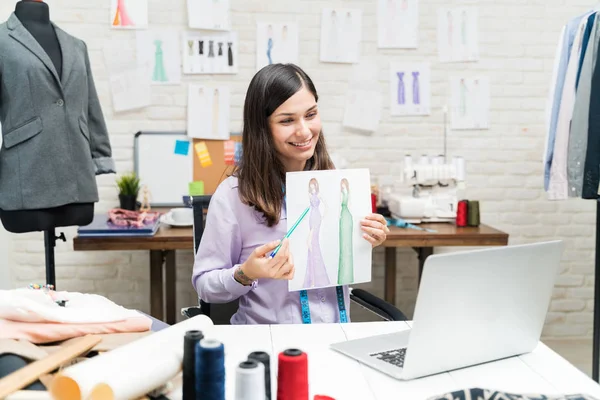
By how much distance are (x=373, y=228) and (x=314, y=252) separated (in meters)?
0.17

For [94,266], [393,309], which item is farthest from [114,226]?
[393,309]

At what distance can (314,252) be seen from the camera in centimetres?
171

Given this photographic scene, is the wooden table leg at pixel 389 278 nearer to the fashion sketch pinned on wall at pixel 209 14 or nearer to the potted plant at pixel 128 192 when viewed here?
the potted plant at pixel 128 192

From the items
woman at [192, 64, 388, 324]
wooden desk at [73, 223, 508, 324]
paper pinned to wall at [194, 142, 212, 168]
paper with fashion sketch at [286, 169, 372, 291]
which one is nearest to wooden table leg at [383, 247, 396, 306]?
wooden desk at [73, 223, 508, 324]

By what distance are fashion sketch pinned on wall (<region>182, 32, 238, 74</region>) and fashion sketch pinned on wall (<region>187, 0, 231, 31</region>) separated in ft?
0.17

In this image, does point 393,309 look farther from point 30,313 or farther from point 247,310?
point 30,313

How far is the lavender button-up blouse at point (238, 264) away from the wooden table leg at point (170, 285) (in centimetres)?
160

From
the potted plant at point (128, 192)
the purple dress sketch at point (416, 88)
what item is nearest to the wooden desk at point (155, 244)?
the potted plant at point (128, 192)

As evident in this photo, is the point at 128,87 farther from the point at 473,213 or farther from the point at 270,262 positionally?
the point at 270,262

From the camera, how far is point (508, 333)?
1.36 metres

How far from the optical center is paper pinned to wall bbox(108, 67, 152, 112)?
365cm

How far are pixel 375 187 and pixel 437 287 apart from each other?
2364 mm

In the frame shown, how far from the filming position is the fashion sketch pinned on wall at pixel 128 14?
3.61 metres

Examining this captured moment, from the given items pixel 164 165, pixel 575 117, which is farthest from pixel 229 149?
pixel 575 117
